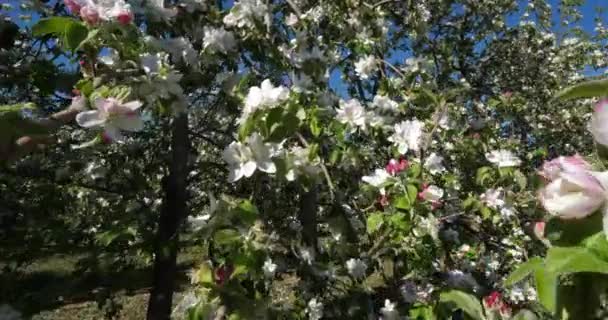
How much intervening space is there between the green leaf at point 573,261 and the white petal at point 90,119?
99 centimetres

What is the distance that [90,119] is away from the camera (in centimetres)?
122

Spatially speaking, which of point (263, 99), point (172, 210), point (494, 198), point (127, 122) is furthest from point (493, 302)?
point (172, 210)

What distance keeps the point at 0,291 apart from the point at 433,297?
155 centimetres

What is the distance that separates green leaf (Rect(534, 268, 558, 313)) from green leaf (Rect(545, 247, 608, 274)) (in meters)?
0.03

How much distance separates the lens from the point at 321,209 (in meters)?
3.45

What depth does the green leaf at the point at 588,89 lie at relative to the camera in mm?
498

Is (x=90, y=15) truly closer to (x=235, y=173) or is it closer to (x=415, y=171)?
(x=235, y=173)

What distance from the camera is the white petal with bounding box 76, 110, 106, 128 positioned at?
1209 mm

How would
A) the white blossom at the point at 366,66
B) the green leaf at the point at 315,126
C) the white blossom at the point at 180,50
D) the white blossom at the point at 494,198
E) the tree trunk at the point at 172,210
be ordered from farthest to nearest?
the tree trunk at the point at 172,210
the white blossom at the point at 366,66
the white blossom at the point at 494,198
the white blossom at the point at 180,50
the green leaf at the point at 315,126

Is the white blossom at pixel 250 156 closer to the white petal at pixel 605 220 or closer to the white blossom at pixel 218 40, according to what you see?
the white blossom at pixel 218 40

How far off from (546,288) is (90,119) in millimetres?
995

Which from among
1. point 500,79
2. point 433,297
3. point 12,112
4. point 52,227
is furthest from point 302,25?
point 500,79

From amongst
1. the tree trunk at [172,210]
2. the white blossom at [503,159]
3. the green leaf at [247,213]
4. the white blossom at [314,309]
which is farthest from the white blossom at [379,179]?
the tree trunk at [172,210]

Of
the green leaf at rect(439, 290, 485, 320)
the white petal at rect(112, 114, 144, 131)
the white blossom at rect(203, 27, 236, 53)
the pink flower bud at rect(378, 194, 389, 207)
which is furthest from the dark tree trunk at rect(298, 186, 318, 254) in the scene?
the green leaf at rect(439, 290, 485, 320)
